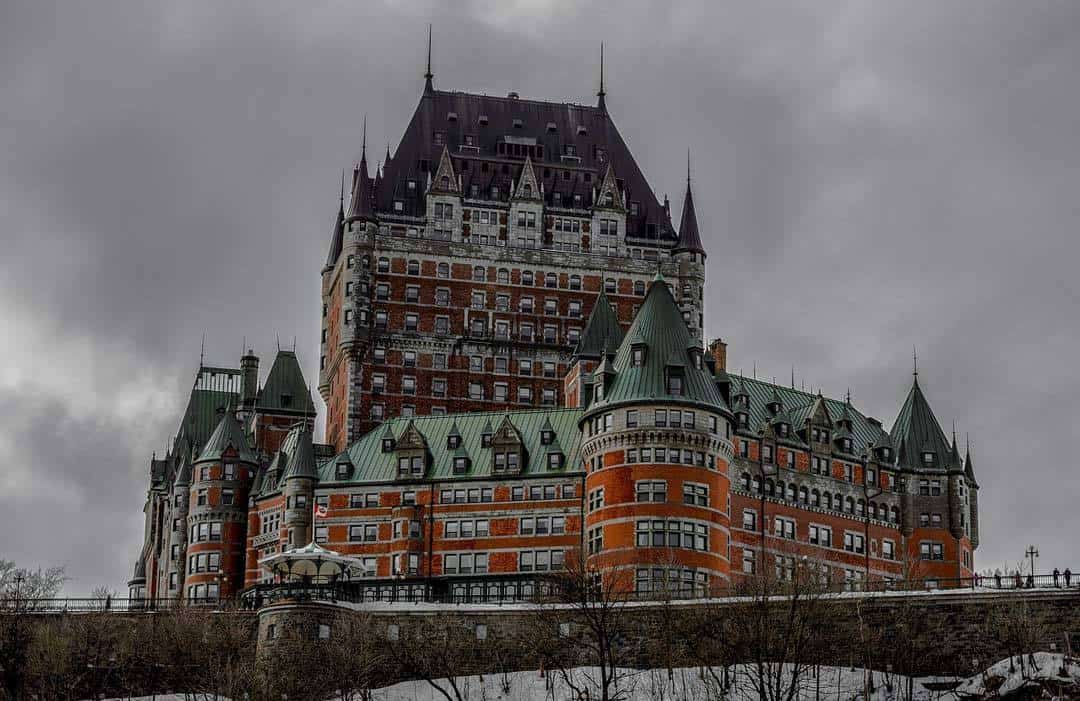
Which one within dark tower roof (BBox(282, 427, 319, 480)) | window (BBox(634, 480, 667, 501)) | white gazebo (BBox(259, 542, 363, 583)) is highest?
dark tower roof (BBox(282, 427, 319, 480))

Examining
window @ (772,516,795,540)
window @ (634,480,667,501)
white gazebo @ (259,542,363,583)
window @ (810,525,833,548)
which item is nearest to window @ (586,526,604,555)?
window @ (634,480,667,501)

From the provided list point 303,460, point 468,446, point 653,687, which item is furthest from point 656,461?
point 303,460

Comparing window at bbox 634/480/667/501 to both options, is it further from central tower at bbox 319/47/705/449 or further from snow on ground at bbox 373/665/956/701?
central tower at bbox 319/47/705/449

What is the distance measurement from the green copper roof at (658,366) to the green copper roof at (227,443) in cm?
3458

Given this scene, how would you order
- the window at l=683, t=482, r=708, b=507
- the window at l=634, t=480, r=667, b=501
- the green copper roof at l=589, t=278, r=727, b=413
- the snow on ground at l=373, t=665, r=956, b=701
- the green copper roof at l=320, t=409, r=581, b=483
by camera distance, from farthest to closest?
the green copper roof at l=320, t=409, r=581, b=483 < the green copper roof at l=589, t=278, r=727, b=413 < the window at l=683, t=482, r=708, b=507 < the window at l=634, t=480, r=667, b=501 < the snow on ground at l=373, t=665, r=956, b=701

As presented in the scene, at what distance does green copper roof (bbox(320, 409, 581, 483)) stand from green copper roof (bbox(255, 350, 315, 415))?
2134 cm

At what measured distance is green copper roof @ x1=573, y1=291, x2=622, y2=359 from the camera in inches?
6998

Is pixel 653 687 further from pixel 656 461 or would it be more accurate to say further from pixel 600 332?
pixel 600 332

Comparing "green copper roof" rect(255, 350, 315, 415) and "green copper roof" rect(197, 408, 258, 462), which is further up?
"green copper roof" rect(255, 350, 315, 415)

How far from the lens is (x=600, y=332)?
180 meters

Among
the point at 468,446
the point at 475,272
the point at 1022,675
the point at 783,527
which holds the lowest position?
the point at 1022,675

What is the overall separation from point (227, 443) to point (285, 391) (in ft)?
49.2

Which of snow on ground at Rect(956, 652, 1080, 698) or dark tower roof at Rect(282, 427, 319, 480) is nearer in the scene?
snow on ground at Rect(956, 652, 1080, 698)

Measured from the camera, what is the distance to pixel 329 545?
163250 millimetres
